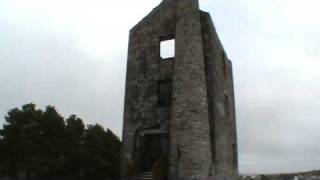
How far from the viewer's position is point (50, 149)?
2470cm

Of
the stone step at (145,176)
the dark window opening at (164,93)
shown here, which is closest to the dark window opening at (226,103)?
the dark window opening at (164,93)

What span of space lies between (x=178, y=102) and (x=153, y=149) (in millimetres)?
2872

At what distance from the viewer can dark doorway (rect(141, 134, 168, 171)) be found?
18.6 m

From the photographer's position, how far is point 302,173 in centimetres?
2814

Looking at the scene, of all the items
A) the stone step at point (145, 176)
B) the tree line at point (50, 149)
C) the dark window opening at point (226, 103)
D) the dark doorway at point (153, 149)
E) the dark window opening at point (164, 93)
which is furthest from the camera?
the tree line at point (50, 149)

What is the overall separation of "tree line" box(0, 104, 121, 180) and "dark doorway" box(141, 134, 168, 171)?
24.3ft

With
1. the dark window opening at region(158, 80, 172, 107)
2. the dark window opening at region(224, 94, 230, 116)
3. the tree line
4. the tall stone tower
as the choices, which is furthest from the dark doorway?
the tree line

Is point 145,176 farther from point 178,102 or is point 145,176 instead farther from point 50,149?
point 50,149

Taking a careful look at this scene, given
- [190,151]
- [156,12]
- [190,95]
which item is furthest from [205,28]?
[190,151]

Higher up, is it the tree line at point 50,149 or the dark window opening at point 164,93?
the dark window opening at point 164,93

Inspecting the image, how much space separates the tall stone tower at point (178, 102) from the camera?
667 inches

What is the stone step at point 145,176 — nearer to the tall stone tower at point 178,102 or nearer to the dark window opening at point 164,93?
the tall stone tower at point 178,102

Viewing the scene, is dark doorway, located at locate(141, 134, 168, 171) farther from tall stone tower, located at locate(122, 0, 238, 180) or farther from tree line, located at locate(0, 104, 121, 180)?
tree line, located at locate(0, 104, 121, 180)

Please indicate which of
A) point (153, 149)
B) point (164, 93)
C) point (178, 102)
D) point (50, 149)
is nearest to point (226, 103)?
point (164, 93)
